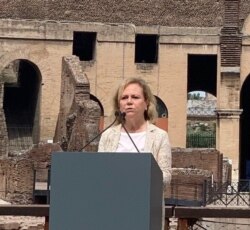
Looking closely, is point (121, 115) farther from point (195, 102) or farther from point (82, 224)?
point (195, 102)

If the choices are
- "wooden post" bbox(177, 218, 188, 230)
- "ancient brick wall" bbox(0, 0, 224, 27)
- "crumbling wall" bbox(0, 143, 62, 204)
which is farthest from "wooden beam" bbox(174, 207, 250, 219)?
"ancient brick wall" bbox(0, 0, 224, 27)

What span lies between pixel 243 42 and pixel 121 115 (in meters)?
31.8

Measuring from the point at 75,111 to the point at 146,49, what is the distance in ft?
30.1

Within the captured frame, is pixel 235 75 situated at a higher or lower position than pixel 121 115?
higher

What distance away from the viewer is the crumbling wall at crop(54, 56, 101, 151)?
2961 cm

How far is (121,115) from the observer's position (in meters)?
5.68

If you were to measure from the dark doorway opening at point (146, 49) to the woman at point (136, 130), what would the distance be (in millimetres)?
32431

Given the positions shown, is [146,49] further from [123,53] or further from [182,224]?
[182,224]

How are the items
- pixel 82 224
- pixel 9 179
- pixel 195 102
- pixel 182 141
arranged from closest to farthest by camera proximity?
pixel 82 224
pixel 9 179
pixel 182 141
pixel 195 102

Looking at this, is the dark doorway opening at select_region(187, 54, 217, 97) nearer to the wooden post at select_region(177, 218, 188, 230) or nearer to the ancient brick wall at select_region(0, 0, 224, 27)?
the ancient brick wall at select_region(0, 0, 224, 27)

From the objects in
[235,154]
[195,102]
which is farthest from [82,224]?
[195,102]

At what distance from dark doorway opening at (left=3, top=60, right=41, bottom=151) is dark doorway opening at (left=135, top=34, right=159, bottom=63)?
4.12 metres

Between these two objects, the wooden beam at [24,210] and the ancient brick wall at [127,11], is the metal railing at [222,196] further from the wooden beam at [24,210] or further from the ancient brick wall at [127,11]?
the wooden beam at [24,210]

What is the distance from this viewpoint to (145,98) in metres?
5.70
